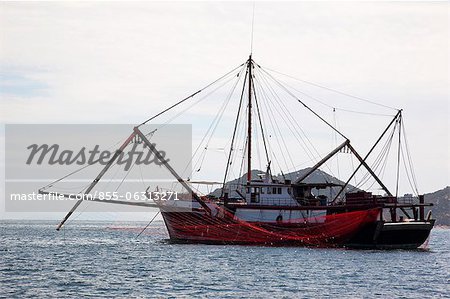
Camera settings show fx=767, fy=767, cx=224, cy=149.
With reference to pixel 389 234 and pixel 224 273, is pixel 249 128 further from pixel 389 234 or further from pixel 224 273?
pixel 224 273

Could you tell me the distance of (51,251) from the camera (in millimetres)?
76438

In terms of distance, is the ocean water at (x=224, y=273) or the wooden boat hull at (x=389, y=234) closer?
the ocean water at (x=224, y=273)

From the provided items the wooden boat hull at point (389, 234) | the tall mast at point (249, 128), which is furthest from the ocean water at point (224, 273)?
the tall mast at point (249, 128)

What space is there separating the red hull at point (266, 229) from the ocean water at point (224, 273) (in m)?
1.27

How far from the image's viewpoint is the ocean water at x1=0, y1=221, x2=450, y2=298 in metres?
44.0

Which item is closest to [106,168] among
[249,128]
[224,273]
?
[249,128]

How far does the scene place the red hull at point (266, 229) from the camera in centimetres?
7275

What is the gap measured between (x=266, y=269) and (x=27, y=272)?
17.0 meters

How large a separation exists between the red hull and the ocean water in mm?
1274

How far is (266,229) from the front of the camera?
75.2 meters

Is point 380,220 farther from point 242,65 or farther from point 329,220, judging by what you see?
point 242,65

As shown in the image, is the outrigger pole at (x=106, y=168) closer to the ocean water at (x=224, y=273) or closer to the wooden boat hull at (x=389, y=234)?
the ocean water at (x=224, y=273)

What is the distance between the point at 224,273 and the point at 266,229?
74.0 feet

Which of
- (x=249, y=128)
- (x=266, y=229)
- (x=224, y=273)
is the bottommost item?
(x=224, y=273)
